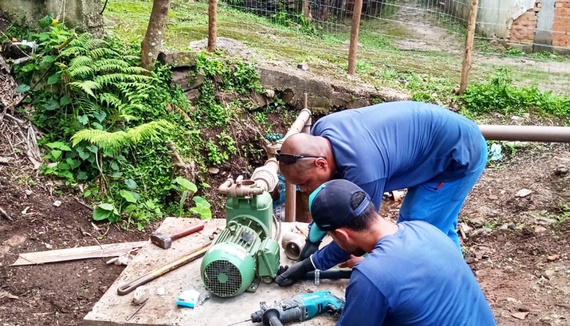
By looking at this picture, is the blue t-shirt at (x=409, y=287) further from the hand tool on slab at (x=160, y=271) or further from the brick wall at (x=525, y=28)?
the brick wall at (x=525, y=28)

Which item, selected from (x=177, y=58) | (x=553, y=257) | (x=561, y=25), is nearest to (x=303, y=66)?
(x=177, y=58)

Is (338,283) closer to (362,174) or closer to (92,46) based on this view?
(362,174)

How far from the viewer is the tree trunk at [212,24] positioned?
21.6 feet

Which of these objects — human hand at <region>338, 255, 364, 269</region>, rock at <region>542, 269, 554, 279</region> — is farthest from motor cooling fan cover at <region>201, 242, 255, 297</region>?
rock at <region>542, 269, 554, 279</region>

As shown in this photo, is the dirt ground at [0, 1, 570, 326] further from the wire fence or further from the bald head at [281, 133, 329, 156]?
the wire fence

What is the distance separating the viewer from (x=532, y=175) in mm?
6020

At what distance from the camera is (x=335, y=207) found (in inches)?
87.4

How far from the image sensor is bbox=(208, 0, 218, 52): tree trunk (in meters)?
6.58

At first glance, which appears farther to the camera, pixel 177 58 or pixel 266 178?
pixel 177 58

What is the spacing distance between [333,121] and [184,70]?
11.6ft

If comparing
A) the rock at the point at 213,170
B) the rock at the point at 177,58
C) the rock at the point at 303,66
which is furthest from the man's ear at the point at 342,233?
the rock at the point at 303,66

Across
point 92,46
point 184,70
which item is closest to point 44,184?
point 92,46

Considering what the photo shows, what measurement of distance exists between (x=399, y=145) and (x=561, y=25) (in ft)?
29.7

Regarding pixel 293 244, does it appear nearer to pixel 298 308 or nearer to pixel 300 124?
pixel 298 308
